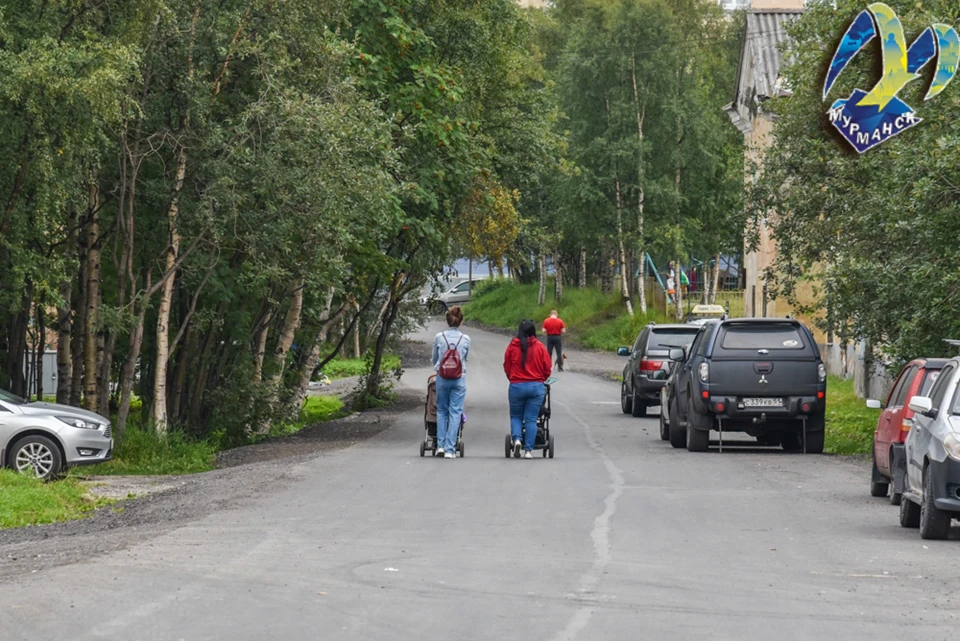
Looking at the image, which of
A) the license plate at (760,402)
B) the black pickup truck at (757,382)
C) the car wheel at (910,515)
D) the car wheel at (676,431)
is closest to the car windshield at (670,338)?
the car wheel at (676,431)

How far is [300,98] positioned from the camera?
2252 cm

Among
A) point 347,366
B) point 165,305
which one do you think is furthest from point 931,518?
point 347,366

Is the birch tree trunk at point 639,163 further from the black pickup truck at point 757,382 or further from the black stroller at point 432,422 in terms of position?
the black stroller at point 432,422

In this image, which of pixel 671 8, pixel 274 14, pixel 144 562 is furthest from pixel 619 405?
pixel 671 8

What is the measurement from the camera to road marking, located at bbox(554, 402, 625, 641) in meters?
8.13

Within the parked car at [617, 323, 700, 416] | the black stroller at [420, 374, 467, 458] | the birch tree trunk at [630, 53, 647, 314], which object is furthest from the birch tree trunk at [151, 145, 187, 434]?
the birch tree trunk at [630, 53, 647, 314]

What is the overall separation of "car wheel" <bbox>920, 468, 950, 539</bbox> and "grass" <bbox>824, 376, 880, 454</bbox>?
1087cm

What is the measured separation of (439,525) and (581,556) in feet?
6.97

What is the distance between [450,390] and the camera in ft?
64.2

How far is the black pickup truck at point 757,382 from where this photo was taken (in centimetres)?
2158

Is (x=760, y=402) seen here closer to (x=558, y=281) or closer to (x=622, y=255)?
(x=622, y=255)

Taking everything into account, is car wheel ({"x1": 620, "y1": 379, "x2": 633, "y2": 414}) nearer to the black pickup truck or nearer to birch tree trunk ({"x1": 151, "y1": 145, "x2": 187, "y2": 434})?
the black pickup truck

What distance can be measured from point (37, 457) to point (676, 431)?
9342 mm

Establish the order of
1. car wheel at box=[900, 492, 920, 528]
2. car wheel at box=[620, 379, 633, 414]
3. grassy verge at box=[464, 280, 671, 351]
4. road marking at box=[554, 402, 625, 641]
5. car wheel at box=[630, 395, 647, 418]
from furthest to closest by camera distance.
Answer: grassy verge at box=[464, 280, 671, 351]
car wheel at box=[620, 379, 633, 414]
car wheel at box=[630, 395, 647, 418]
car wheel at box=[900, 492, 920, 528]
road marking at box=[554, 402, 625, 641]
